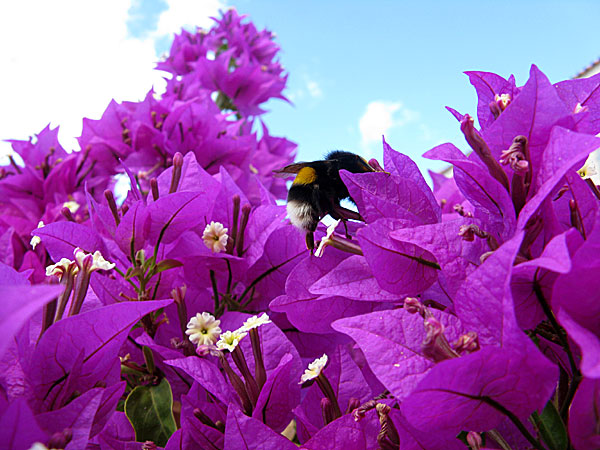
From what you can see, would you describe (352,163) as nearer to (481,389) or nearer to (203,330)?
(203,330)

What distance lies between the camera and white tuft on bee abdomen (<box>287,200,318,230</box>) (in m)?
0.67

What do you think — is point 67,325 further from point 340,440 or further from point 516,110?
point 516,110

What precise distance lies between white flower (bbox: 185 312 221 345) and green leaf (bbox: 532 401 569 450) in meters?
0.33

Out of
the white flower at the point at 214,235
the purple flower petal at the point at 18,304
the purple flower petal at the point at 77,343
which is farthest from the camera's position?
the white flower at the point at 214,235

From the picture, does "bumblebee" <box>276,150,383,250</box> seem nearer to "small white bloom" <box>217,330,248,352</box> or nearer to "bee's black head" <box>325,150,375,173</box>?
"bee's black head" <box>325,150,375,173</box>

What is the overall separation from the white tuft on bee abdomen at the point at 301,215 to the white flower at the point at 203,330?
7.4 inches

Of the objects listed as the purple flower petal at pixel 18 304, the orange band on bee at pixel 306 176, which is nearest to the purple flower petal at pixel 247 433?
the purple flower petal at pixel 18 304

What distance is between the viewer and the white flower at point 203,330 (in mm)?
547

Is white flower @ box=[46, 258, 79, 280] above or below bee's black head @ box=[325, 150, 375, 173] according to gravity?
below

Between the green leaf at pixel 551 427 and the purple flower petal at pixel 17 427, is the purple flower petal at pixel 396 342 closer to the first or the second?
the green leaf at pixel 551 427

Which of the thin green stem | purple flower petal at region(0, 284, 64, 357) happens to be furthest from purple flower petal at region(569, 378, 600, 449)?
the thin green stem

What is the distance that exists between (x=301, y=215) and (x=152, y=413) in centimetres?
32

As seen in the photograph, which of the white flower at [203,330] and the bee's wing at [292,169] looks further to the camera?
the bee's wing at [292,169]

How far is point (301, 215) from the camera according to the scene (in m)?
0.69
